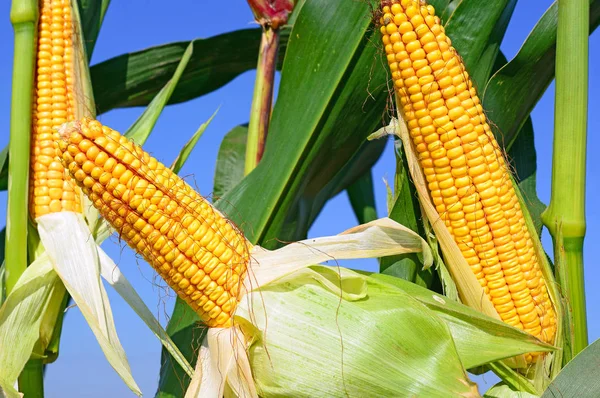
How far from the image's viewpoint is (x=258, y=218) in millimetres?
1591

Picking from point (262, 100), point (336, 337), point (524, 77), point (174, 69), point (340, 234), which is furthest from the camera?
point (174, 69)

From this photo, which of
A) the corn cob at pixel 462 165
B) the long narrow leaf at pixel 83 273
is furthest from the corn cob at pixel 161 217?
the corn cob at pixel 462 165

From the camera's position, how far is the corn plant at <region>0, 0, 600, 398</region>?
1099 millimetres

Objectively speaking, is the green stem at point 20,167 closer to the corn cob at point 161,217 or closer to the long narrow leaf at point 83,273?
the long narrow leaf at point 83,273

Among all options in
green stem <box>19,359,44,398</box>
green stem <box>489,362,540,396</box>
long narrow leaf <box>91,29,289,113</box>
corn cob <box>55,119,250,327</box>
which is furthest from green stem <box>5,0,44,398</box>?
green stem <box>489,362,540,396</box>

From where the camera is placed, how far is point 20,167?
1.49 m

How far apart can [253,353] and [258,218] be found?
493 millimetres

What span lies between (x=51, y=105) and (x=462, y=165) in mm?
901

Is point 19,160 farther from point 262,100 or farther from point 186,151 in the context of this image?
point 262,100

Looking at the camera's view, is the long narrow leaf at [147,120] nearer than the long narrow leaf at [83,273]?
No

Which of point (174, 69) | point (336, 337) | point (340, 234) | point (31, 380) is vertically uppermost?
point (174, 69)

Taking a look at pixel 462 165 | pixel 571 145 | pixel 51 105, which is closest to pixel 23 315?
pixel 51 105


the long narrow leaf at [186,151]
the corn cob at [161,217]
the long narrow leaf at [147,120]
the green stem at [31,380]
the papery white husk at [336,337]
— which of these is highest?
the long narrow leaf at [147,120]

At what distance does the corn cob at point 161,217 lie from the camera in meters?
1.09
